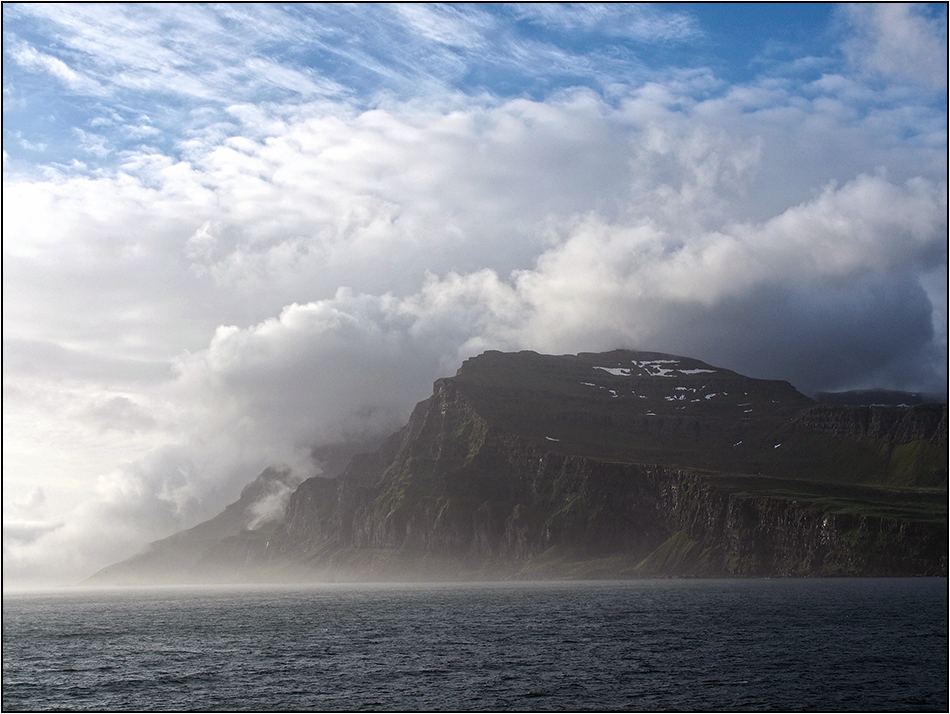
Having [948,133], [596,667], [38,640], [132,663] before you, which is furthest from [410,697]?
[38,640]

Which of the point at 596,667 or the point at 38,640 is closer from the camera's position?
the point at 596,667

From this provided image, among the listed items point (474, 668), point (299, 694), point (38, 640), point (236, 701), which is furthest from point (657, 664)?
point (38, 640)

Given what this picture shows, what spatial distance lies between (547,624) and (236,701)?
86.2m

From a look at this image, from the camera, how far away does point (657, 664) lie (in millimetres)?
110062

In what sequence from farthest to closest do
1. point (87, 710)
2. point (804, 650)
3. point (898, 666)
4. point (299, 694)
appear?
point (804, 650) → point (898, 666) → point (299, 694) → point (87, 710)

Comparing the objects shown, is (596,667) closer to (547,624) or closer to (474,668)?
(474,668)

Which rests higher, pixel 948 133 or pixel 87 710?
pixel 948 133

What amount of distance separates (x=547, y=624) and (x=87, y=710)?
97080mm

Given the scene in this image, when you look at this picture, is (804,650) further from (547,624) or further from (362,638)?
(362,638)

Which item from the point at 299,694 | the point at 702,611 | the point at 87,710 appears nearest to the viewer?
the point at 87,710

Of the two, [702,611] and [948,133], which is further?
[702,611]

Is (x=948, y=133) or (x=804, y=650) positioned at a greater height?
(x=948, y=133)

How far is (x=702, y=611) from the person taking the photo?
623ft

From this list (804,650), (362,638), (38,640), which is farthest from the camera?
(38,640)
